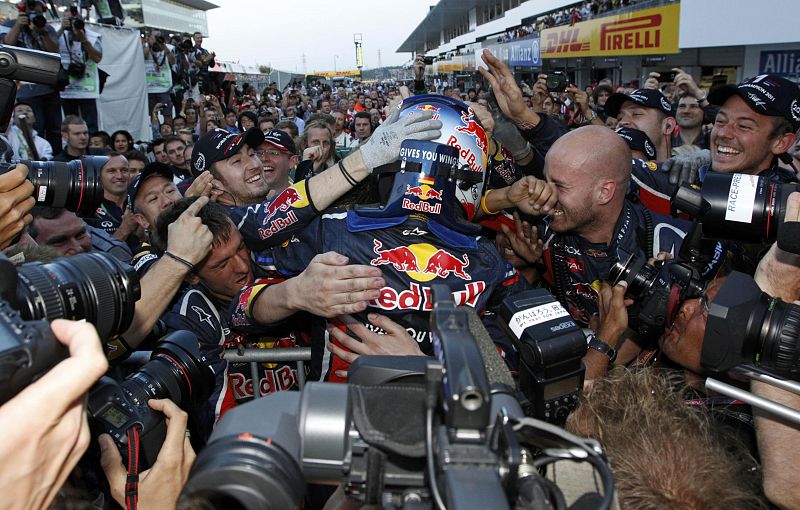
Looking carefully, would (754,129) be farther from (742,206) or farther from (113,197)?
(113,197)

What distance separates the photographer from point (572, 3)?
83.8ft

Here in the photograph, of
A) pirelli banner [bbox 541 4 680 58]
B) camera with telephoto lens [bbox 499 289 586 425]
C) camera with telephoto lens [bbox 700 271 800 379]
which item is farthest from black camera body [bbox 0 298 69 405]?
pirelli banner [bbox 541 4 680 58]

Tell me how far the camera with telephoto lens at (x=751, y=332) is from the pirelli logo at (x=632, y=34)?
12.9m

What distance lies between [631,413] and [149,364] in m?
1.45

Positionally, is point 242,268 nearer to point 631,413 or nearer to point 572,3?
point 631,413

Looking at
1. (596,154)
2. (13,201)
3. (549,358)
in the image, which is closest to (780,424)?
(549,358)

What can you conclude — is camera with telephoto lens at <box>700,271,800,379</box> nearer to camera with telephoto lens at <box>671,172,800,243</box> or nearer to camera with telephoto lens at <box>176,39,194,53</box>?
camera with telephoto lens at <box>671,172,800,243</box>

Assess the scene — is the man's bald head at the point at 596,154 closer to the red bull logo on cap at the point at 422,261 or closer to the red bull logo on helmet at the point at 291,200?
the red bull logo on cap at the point at 422,261

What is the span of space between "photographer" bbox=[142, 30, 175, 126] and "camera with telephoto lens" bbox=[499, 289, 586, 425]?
11.0m

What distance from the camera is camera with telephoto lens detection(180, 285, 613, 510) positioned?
841 millimetres

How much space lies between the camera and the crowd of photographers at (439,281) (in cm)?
128

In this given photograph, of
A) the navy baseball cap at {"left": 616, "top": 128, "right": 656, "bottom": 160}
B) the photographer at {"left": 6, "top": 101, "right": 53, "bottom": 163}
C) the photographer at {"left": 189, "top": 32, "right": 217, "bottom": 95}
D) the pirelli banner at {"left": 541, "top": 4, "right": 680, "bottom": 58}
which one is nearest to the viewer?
the navy baseball cap at {"left": 616, "top": 128, "right": 656, "bottom": 160}

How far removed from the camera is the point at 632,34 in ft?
47.0

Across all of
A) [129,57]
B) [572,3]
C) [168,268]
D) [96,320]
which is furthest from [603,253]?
[572,3]
